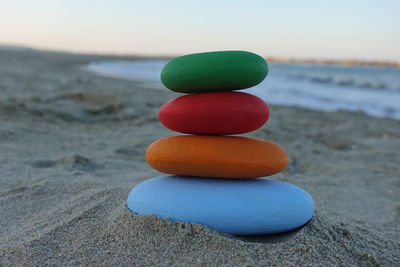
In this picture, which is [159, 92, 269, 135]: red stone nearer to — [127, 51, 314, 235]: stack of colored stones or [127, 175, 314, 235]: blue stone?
[127, 51, 314, 235]: stack of colored stones

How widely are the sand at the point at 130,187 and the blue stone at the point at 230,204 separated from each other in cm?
6

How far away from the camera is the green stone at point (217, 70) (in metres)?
2.29

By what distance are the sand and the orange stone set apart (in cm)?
37

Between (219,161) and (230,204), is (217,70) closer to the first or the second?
(219,161)

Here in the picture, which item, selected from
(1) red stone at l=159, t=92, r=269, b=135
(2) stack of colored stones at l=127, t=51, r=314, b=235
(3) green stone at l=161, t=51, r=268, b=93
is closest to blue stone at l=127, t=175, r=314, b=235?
(2) stack of colored stones at l=127, t=51, r=314, b=235

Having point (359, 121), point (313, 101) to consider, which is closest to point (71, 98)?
point (359, 121)

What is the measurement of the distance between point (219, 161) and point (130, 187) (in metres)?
1.16

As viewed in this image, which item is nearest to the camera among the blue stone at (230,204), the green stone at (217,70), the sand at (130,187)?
the sand at (130,187)

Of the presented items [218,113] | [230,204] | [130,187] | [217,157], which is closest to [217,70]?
[218,113]

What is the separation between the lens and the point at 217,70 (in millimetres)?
2281

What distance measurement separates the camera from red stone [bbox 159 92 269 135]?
2.33 m

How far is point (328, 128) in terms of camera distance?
6.96 metres

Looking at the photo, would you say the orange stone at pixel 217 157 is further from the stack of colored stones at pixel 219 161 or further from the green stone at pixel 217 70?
the green stone at pixel 217 70

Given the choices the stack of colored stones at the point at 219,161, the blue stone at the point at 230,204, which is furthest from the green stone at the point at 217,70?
the blue stone at the point at 230,204
